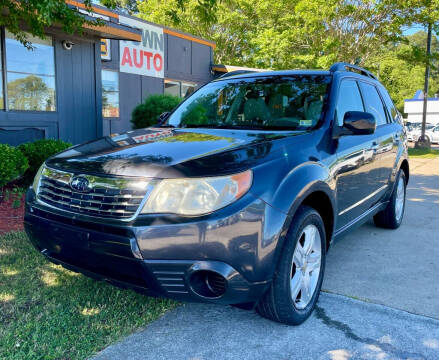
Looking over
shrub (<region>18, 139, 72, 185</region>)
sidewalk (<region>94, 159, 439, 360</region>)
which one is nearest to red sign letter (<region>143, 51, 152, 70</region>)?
shrub (<region>18, 139, 72, 185</region>)

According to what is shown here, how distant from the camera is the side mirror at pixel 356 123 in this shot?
3281mm

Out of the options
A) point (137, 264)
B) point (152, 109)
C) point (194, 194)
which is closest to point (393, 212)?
point (194, 194)

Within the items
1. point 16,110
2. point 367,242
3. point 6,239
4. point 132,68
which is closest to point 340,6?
point 132,68

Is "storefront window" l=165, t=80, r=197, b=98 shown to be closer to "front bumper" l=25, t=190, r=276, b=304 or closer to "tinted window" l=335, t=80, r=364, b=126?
"tinted window" l=335, t=80, r=364, b=126

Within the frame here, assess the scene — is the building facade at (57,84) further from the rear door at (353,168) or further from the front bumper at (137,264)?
the front bumper at (137,264)

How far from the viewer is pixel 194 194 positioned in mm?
2314

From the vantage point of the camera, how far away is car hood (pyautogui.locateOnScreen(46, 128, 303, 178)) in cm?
240

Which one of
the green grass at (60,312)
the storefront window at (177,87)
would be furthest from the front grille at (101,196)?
the storefront window at (177,87)

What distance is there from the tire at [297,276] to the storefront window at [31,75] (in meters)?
7.10

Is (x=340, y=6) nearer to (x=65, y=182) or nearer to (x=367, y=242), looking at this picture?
(x=367, y=242)

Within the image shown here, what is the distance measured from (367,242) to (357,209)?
3.68 ft

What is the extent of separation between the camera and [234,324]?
2.85 meters

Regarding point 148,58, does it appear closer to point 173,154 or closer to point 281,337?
point 173,154

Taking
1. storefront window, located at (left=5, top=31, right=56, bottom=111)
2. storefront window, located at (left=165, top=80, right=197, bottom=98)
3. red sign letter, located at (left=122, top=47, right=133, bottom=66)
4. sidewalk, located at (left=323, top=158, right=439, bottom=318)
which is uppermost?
red sign letter, located at (left=122, top=47, right=133, bottom=66)
